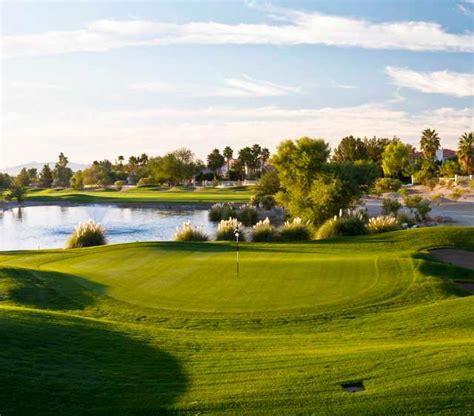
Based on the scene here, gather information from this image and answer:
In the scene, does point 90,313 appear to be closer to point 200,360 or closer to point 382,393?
point 200,360

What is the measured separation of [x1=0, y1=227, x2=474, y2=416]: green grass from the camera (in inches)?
262

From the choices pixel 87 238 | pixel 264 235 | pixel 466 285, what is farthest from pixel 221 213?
pixel 466 285

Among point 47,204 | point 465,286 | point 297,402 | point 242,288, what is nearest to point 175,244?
point 242,288

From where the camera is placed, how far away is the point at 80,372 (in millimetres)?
7453

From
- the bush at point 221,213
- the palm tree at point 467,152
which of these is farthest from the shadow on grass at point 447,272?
the palm tree at point 467,152

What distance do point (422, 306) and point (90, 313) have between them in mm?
7731

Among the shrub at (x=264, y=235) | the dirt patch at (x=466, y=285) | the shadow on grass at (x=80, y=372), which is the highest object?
the shadow on grass at (x=80, y=372)

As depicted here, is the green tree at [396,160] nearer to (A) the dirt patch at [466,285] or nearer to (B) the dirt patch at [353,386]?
(A) the dirt patch at [466,285]

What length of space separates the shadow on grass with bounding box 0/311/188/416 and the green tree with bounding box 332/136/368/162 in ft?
328

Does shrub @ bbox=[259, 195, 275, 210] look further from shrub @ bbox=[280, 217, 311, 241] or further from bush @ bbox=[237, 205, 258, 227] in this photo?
shrub @ bbox=[280, 217, 311, 241]

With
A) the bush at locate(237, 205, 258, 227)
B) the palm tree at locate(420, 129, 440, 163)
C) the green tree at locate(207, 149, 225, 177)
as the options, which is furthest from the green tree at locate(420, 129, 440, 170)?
the bush at locate(237, 205, 258, 227)

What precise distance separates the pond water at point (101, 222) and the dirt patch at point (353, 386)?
34.2m

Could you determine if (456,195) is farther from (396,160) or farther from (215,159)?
(215,159)

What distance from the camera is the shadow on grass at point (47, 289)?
14094 millimetres
